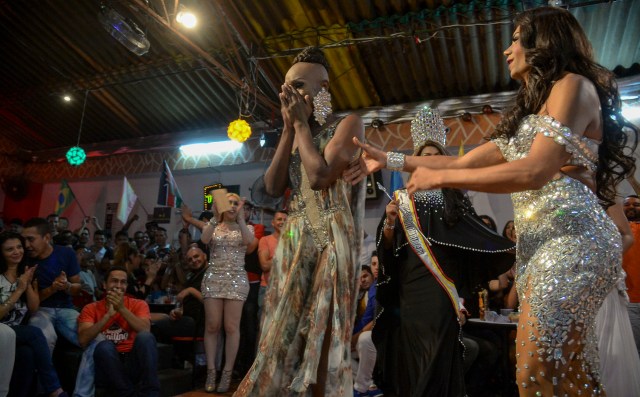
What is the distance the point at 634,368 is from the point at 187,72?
8947 millimetres

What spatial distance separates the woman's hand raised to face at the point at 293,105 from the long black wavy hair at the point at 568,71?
89 cm

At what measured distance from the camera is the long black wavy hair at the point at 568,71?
5.75 feet

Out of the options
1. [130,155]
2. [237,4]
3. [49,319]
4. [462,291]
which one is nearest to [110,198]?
[130,155]

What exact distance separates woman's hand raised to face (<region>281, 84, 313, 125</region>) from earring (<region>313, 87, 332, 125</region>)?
2.3 inches

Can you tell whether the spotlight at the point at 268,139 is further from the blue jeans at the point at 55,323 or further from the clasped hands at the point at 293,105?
Result: the clasped hands at the point at 293,105

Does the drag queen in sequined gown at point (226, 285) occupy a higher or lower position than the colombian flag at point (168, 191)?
lower

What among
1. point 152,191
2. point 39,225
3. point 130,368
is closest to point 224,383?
point 130,368

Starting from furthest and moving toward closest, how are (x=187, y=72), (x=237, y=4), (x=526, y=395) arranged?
(x=187, y=72)
(x=237, y=4)
(x=526, y=395)

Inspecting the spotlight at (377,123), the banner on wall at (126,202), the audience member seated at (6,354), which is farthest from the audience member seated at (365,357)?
the banner on wall at (126,202)

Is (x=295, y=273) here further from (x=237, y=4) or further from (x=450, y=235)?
(x=237, y=4)

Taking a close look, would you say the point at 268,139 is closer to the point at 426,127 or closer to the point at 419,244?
the point at 426,127

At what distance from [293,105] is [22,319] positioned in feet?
11.5

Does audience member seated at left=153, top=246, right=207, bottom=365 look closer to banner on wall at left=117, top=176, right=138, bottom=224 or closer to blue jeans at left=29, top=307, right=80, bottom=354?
blue jeans at left=29, top=307, right=80, bottom=354

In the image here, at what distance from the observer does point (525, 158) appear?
1600 mm
